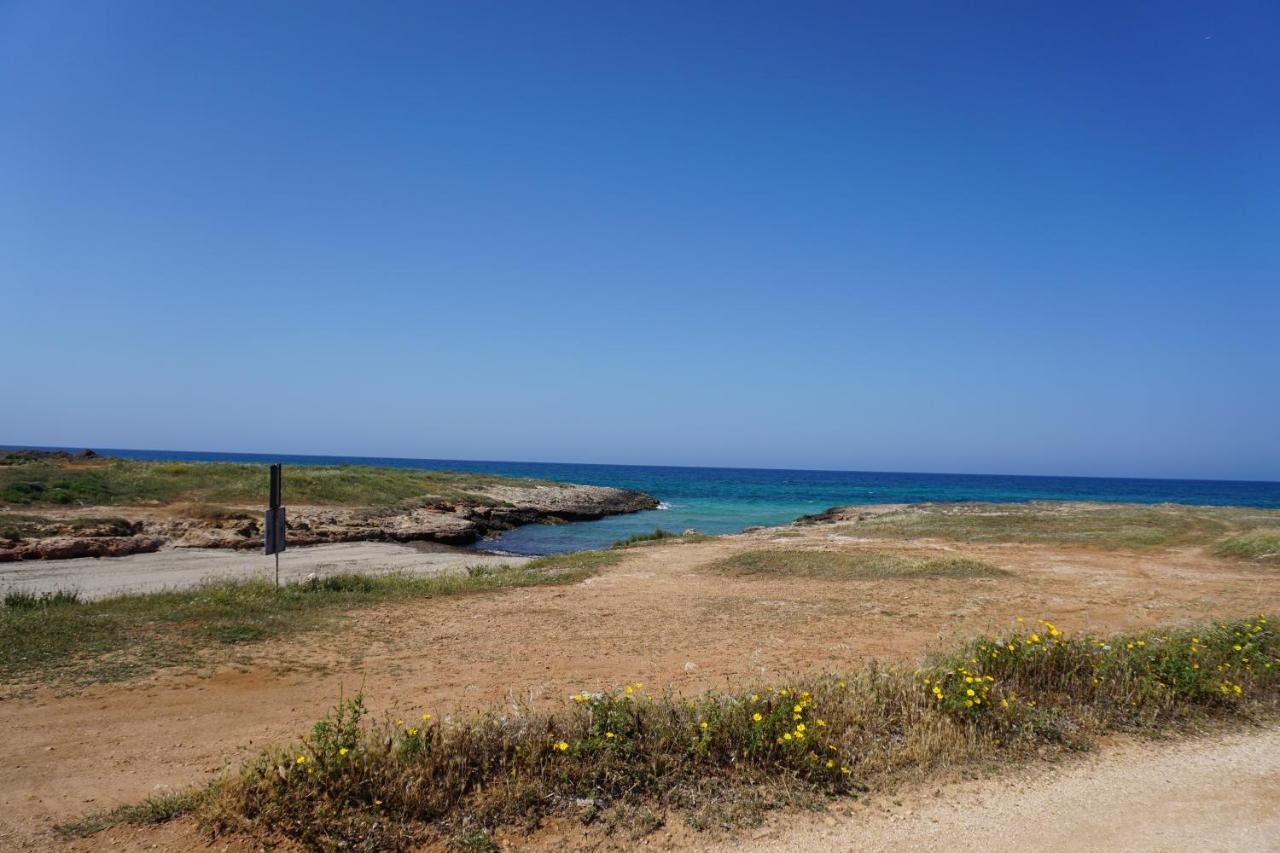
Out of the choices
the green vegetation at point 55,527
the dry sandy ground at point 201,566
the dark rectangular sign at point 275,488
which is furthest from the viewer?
the green vegetation at point 55,527

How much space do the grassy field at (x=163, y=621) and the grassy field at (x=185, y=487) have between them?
75.0ft

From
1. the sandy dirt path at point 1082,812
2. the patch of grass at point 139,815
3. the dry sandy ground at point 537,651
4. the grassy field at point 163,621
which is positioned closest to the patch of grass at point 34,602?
the grassy field at point 163,621

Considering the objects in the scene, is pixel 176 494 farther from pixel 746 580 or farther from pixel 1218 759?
pixel 1218 759

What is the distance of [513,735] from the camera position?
598cm

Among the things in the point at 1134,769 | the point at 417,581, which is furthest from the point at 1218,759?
the point at 417,581

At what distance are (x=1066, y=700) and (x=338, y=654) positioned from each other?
32.3 feet

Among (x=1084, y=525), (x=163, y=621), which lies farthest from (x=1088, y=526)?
(x=163, y=621)

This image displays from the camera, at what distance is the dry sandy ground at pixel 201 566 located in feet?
64.6

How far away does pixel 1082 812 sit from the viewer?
554 centimetres

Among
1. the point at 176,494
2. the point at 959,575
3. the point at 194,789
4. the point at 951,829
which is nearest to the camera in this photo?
the point at 951,829

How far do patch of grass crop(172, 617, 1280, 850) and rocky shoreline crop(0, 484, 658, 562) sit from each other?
24.7 meters

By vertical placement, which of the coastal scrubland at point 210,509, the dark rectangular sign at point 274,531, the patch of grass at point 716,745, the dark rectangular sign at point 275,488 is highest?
the dark rectangular sign at point 275,488

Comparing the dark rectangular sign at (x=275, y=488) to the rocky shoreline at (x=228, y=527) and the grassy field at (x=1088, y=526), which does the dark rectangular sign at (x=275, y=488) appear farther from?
the grassy field at (x=1088, y=526)

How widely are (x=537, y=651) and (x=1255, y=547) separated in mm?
24705
